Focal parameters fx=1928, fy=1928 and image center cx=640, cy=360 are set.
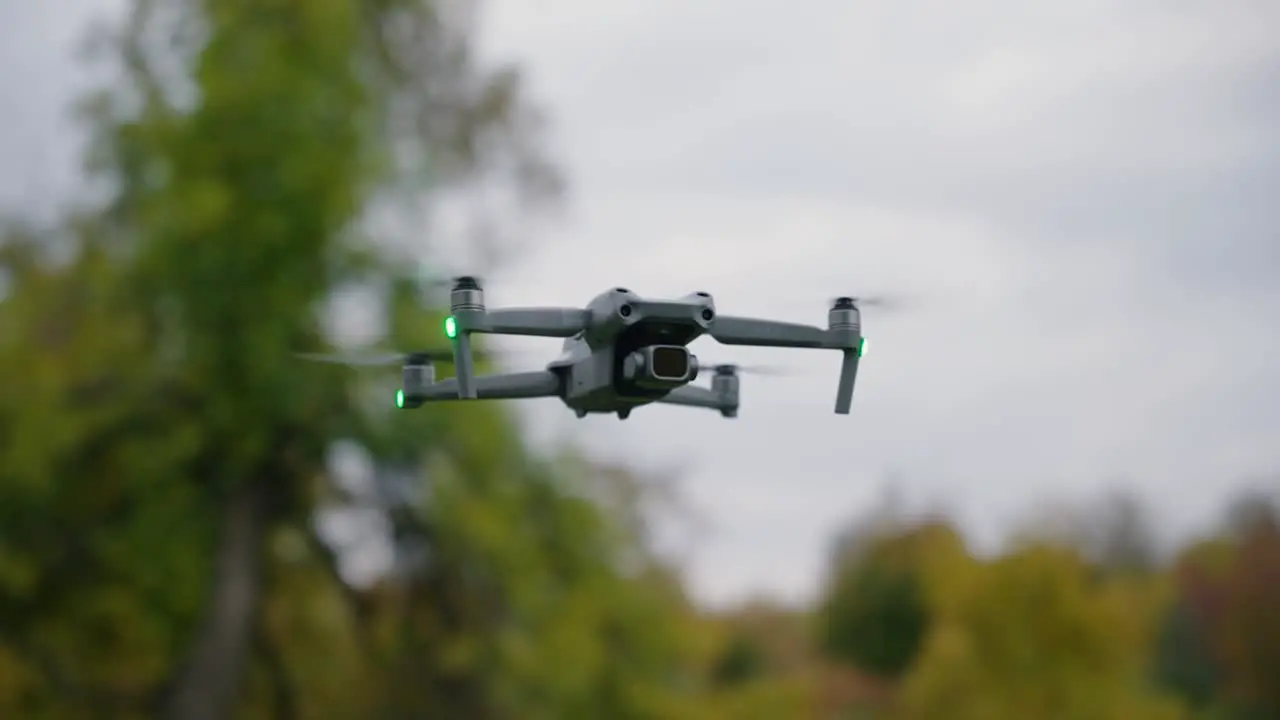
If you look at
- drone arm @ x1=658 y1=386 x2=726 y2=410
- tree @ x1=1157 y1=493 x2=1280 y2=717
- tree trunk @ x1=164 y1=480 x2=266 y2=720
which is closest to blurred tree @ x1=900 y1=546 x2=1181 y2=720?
tree @ x1=1157 y1=493 x2=1280 y2=717

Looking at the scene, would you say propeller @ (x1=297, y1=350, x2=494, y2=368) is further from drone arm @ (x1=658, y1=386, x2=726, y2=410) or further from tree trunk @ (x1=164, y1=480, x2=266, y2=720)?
tree trunk @ (x1=164, y1=480, x2=266, y2=720)

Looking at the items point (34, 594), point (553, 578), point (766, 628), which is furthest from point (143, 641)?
point (766, 628)

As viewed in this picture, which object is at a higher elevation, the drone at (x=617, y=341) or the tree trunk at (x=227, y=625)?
the tree trunk at (x=227, y=625)

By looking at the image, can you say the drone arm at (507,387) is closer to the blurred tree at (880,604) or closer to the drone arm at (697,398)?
the drone arm at (697,398)

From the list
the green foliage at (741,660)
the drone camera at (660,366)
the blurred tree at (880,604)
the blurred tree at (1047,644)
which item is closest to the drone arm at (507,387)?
the drone camera at (660,366)

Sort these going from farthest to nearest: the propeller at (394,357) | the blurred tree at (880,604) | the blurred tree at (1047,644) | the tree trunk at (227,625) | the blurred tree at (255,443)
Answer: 1. the blurred tree at (880,604)
2. the blurred tree at (1047,644)
3. the tree trunk at (227,625)
4. the blurred tree at (255,443)
5. the propeller at (394,357)

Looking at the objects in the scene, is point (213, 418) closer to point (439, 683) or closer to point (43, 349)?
point (43, 349)

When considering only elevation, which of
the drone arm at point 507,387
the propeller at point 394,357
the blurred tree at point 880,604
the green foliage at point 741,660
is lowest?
the drone arm at point 507,387
